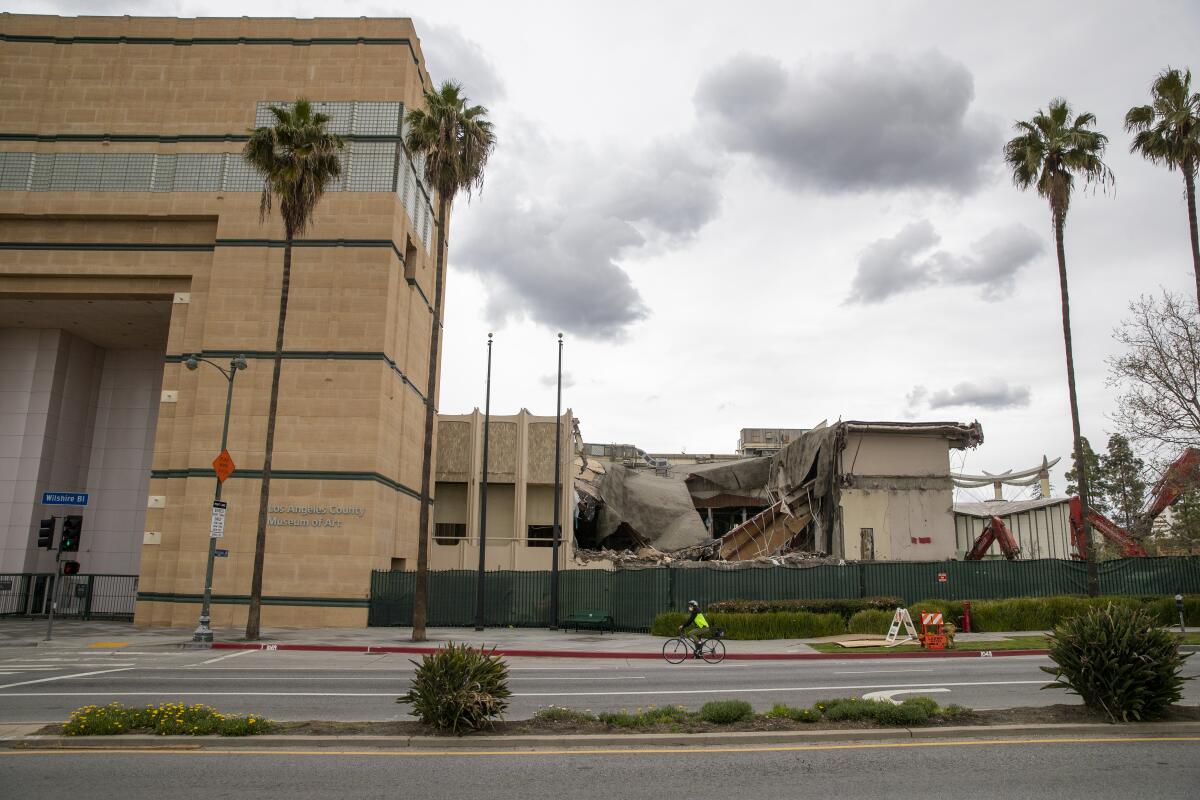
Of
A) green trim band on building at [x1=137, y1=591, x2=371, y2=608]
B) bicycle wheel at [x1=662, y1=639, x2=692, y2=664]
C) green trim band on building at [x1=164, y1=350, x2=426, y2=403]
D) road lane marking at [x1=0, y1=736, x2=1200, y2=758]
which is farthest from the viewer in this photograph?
green trim band on building at [x1=164, y1=350, x2=426, y2=403]

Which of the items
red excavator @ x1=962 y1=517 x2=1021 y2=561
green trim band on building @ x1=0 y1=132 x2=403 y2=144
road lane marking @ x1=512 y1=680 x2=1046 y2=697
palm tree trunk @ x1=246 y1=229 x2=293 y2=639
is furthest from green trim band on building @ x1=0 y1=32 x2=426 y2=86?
red excavator @ x1=962 y1=517 x2=1021 y2=561

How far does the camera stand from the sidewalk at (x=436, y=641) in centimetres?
2166

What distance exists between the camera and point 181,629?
1158 inches

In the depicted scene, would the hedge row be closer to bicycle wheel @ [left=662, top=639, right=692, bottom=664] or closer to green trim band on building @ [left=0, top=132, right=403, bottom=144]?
bicycle wheel @ [left=662, top=639, right=692, bottom=664]

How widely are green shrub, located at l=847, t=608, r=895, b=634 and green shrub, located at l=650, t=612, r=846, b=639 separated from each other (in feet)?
1.42

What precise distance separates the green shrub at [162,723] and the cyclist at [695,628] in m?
11.3

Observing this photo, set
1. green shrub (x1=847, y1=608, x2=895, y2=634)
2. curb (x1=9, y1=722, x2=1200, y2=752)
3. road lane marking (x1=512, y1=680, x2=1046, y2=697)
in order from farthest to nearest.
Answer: green shrub (x1=847, y1=608, x2=895, y2=634)
road lane marking (x1=512, y1=680, x2=1046, y2=697)
curb (x1=9, y1=722, x2=1200, y2=752)

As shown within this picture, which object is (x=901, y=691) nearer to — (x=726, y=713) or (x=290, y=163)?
(x=726, y=713)

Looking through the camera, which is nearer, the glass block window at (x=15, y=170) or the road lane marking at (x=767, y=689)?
the road lane marking at (x=767, y=689)

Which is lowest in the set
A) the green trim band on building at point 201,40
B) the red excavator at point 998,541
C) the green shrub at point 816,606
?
the green shrub at point 816,606

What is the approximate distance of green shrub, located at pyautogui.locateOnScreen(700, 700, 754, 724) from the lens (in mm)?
10094

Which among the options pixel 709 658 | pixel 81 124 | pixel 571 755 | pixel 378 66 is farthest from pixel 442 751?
pixel 81 124

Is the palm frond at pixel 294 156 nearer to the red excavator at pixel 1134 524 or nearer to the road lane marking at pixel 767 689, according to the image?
the road lane marking at pixel 767 689

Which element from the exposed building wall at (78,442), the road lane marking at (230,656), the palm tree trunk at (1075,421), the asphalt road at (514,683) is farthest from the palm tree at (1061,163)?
the exposed building wall at (78,442)
